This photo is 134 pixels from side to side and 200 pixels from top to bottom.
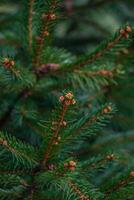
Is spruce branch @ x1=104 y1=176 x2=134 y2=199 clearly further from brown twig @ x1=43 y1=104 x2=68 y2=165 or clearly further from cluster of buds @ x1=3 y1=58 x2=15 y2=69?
cluster of buds @ x1=3 y1=58 x2=15 y2=69

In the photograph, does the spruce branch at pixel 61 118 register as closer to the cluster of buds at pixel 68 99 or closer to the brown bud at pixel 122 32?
the cluster of buds at pixel 68 99

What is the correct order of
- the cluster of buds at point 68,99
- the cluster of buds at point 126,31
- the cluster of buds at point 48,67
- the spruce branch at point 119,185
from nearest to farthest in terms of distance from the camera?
the cluster of buds at point 68,99 < the spruce branch at point 119,185 < the cluster of buds at point 126,31 < the cluster of buds at point 48,67

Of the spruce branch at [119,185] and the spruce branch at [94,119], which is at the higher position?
the spruce branch at [94,119]

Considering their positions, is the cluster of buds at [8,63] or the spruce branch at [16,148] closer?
the spruce branch at [16,148]

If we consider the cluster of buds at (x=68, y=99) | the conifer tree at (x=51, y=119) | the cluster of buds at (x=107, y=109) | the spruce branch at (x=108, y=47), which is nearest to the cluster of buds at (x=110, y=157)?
the conifer tree at (x=51, y=119)

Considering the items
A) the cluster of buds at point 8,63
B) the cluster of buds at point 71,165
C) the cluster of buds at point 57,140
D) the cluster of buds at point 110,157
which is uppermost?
the cluster of buds at point 8,63

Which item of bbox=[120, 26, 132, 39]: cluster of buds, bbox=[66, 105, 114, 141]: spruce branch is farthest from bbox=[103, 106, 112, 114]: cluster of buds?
bbox=[120, 26, 132, 39]: cluster of buds

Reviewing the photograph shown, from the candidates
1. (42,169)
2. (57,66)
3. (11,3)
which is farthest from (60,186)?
(11,3)
